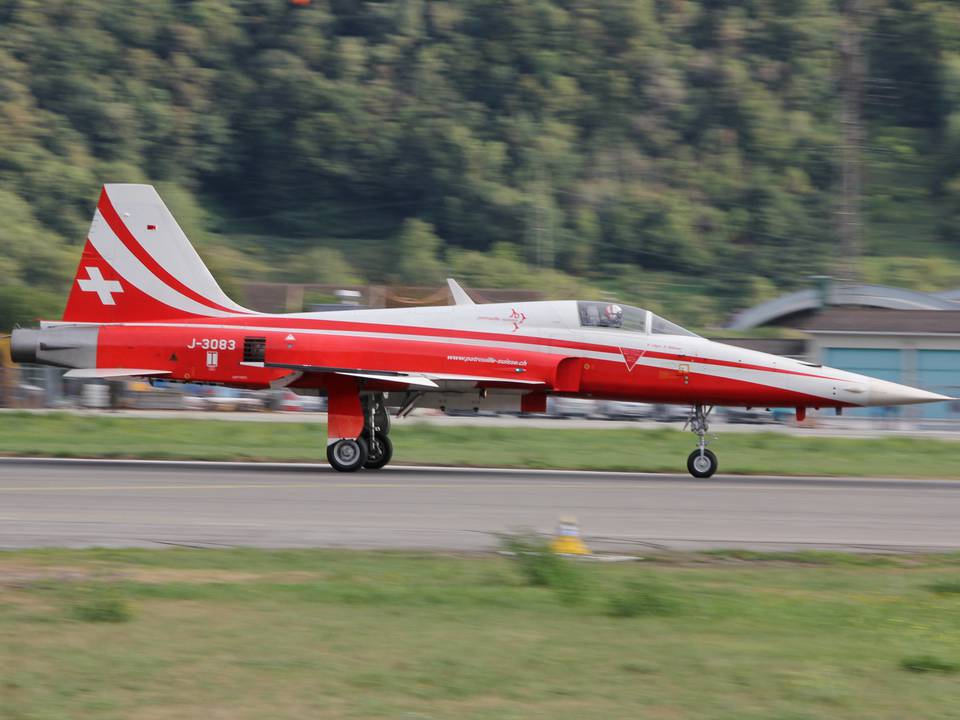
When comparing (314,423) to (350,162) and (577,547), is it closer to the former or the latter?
(577,547)

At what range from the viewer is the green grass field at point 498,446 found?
70.7 ft

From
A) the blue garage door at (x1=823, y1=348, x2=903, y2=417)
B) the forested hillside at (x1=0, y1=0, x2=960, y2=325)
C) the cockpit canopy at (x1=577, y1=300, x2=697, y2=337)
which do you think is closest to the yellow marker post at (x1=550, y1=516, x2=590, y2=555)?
the cockpit canopy at (x1=577, y1=300, x2=697, y2=337)

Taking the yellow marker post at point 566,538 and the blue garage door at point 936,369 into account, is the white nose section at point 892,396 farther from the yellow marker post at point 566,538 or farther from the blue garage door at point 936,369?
the blue garage door at point 936,369

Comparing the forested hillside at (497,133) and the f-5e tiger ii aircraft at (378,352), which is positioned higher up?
the forested hillside at (497,133)

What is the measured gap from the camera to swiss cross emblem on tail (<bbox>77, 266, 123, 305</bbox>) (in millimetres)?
19797

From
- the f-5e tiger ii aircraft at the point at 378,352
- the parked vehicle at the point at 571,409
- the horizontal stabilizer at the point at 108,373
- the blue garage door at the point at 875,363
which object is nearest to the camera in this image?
the horizontal stabilizer at the point at 108,373

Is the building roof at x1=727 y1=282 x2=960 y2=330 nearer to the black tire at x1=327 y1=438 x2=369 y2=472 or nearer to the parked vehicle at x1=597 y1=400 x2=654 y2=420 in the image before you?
the parked vehicle at x1=597 y1=400 x2=654 y2=420

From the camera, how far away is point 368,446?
1972 cm

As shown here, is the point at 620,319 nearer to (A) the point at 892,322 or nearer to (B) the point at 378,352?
(B) the point at 378,352

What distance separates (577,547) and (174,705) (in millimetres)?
5661

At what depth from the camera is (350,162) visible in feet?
320

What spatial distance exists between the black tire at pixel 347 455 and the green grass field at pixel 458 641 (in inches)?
325

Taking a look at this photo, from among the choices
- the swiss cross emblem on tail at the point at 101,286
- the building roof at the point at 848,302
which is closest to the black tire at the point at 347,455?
the swiss cross emblem on tail at the point at 101,286

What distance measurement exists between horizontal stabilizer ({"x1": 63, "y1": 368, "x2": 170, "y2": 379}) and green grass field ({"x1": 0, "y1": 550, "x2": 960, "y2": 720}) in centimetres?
855
